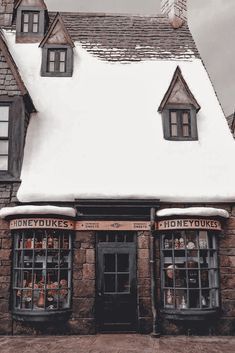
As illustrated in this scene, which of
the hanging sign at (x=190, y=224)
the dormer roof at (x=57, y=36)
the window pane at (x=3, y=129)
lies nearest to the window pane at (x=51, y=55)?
the dormer roof at (x=57, y=36)

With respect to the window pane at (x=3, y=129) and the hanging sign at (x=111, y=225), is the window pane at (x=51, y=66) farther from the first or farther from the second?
the hanging sign at (x=111, y=225)

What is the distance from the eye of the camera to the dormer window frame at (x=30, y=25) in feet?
41.9

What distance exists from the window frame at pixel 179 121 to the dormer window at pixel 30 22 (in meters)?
5.39

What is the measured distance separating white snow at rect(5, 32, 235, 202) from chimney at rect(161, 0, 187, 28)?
2.29 m

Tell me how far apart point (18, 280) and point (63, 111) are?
4740 mm

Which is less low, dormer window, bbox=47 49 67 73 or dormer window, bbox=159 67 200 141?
dormer window, bbox=47 49 67 73

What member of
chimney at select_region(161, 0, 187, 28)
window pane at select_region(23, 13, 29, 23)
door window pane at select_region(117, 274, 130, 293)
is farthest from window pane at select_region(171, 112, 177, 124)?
window pane at select_region(23, 13, 29, 23)

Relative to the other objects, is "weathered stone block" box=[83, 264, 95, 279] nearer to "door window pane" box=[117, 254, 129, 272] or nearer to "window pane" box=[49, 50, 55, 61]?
"door window pane" box=[117, 254, 129, 272]

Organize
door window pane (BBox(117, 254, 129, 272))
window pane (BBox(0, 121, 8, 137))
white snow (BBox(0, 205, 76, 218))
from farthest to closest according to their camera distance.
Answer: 1. window pane (BBox(0, 121, 8, 137))
2. door window pane (BBox(117, 254, 129, 272))
3. white snow (BBox(0, 205, 76, 218))

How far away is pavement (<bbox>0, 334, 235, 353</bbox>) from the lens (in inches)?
304

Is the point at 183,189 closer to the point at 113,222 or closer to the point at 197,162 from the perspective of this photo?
the point at 197,162

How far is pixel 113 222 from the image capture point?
9.52 metres

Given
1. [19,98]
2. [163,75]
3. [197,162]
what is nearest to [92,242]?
[197,162]

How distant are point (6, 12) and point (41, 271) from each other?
359 inches
